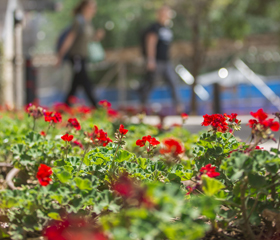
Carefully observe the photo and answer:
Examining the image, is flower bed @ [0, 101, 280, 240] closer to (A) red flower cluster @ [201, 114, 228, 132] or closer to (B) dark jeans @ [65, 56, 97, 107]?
(A) red flower cluster @ [201, 114, 228, 132]

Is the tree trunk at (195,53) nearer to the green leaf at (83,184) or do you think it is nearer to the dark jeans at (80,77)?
the dark jeans at (80,77)

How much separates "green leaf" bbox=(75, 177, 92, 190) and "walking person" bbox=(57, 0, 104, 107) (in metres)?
5.44

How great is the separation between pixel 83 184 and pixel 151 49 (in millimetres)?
6291

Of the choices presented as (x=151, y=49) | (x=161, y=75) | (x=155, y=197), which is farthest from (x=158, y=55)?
(x=155, y=197)

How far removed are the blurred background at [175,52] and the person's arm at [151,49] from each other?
A: 482 millimetres

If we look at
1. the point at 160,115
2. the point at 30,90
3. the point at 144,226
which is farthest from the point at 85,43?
the point at 144,226

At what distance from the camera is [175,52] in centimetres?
1470

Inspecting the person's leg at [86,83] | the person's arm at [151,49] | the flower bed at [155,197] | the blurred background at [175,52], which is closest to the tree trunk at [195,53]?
the blurred background at [175,52]

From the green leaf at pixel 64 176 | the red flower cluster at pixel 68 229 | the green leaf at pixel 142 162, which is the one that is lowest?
the red flower cluster at pixel 68 229

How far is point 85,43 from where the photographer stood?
7.03m

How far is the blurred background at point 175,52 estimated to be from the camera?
9.73m

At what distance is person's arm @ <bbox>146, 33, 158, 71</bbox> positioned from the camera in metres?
7.55

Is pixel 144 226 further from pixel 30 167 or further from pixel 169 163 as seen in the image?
pixel 30 167

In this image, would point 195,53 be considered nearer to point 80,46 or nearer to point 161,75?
point 161,75
